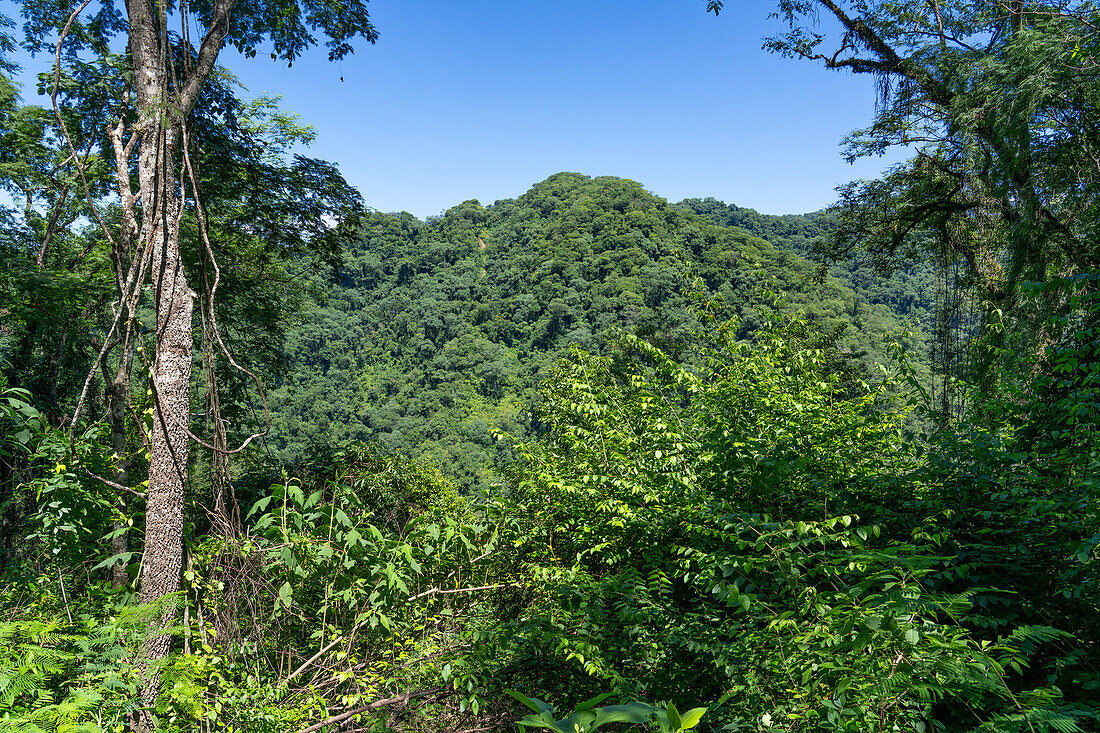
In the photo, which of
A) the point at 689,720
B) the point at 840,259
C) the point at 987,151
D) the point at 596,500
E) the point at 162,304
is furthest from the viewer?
the point at 840,259

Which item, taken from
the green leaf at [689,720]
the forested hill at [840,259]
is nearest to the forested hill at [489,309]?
the forested hill at [840,259]

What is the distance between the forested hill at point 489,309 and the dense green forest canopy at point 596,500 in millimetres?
24874

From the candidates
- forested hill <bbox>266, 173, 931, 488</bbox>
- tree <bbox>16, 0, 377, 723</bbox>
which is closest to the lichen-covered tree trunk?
tree <bbox>16, 0, 377, 723</bbox>

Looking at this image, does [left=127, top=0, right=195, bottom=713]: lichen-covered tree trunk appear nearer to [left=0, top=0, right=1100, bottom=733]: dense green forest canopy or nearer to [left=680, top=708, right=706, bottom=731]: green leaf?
[left=0, top=0, right=1100, bottom=733]: dense green forest canopy

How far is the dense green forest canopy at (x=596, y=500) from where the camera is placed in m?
2.04

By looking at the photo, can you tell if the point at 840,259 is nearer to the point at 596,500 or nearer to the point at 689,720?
the point at 596,500

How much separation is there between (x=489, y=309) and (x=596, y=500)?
49781 millimetres

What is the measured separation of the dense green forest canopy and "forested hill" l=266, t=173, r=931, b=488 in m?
24.9

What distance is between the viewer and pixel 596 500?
4082 millimetres

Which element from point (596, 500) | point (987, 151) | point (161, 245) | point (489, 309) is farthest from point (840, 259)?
point (489, 309)

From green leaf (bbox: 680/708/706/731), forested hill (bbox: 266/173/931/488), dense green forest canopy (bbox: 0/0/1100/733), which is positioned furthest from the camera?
forested hill (bbox: 266/173/931/488)

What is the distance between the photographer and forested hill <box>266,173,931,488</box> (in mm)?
37344

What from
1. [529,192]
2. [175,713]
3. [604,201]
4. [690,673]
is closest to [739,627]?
[690,673]

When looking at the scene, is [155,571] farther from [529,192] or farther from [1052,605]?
[529,192]
